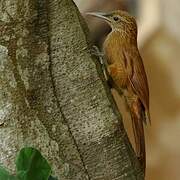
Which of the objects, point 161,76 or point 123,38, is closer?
point 123,38

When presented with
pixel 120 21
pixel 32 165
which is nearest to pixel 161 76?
pixel 120 21

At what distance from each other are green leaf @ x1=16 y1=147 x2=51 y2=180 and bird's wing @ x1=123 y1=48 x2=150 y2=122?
34cm

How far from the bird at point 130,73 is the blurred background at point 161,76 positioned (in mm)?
Result: 877

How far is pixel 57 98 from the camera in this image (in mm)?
1075

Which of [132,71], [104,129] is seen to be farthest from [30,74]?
[132,71]

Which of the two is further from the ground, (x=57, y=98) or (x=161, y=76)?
(x=57, y=98)

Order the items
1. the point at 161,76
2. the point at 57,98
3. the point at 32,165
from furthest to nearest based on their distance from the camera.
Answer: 1. the point at 161,76
2. the point at 57,98
3. the point at 32,165

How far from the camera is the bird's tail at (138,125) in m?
1.22

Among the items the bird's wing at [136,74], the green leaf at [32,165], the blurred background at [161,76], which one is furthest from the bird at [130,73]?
the blurred background at [161,76]

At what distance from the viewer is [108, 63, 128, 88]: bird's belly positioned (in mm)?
1238

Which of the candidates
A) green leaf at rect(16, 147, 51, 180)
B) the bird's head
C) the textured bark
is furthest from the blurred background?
green leaf at rect(16, 147, 51, 180)

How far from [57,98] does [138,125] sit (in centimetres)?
24

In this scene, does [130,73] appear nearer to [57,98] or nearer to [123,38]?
[123,38]

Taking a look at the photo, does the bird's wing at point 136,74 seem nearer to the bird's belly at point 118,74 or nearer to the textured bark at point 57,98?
the bird's belly at point 118,74
